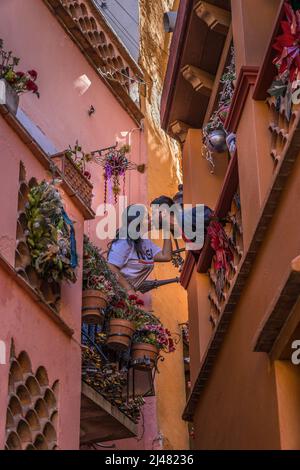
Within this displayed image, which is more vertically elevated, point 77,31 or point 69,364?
point 77,31

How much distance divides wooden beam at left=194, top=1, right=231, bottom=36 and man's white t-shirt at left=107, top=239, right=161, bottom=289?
4.88 meters

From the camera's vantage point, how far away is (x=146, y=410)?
1688 cm

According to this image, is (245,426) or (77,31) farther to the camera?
(77,31)

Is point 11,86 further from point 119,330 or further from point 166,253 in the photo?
point 166,253

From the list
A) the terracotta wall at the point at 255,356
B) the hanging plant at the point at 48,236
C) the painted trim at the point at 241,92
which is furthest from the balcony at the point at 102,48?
the terracotta wall at the point at 255,356

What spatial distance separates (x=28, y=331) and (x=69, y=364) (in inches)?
39.8

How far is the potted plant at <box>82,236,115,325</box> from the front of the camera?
12859 mm

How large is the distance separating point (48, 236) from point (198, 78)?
→ 297 centimetres

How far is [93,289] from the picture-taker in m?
13.0

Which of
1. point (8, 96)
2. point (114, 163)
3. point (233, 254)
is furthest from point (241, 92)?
point (114, 163)

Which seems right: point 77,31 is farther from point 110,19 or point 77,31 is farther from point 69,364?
point 69,364

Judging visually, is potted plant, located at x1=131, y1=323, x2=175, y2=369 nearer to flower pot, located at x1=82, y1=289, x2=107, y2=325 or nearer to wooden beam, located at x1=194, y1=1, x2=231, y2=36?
flower pot, located at x1=82, y1=289, x2=107, y2=325

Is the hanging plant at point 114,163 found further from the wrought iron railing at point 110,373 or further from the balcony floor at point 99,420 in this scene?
the balcony floor at point 99,420
